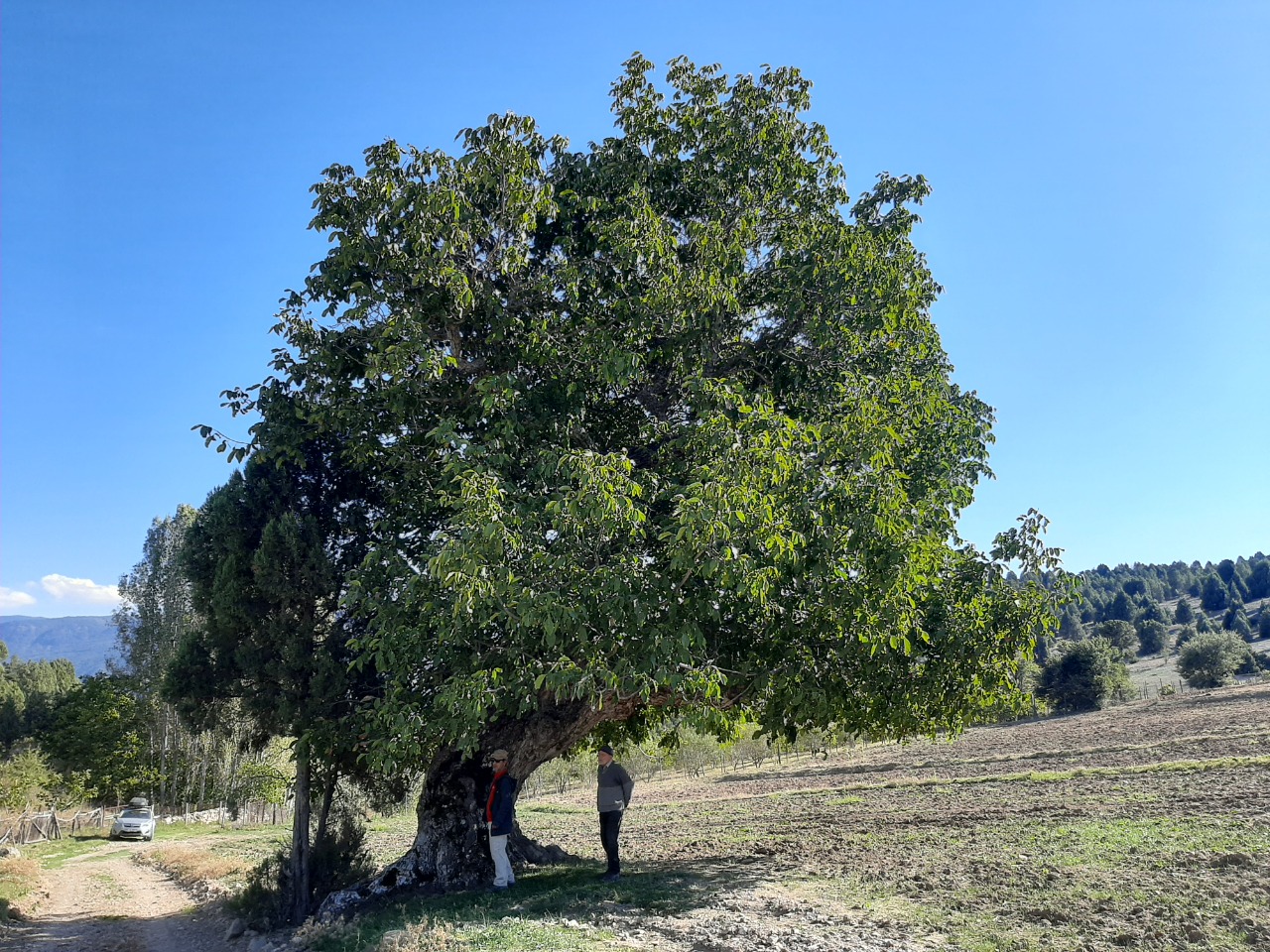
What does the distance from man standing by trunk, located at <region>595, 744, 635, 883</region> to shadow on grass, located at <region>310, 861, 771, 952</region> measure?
0.90ft

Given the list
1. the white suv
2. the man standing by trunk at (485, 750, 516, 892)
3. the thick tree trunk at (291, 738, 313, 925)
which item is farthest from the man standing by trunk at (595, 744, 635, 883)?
the white suv

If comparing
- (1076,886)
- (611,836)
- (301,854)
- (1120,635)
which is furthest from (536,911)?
(1120,635)

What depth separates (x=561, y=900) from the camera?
32.4ft

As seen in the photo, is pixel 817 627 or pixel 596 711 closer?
pixel 817 627

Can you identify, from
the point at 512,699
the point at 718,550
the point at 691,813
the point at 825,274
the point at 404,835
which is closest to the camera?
the point at 718,550

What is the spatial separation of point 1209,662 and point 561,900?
67.5m

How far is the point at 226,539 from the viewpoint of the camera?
1180 centimetres

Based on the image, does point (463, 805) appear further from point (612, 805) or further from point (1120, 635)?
point (1120, 635)

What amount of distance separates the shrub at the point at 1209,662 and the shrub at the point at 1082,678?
27.3ft

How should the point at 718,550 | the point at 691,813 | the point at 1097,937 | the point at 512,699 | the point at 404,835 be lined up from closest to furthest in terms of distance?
1. the point at 1097,937
2. the point at 718,550
3. the point at 512,699
4. the point at 691,813
5. the point at 404,835

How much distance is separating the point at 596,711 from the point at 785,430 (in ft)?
17.9

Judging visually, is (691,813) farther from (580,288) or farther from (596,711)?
(580,288)

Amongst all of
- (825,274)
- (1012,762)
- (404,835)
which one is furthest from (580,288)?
(1012,762)

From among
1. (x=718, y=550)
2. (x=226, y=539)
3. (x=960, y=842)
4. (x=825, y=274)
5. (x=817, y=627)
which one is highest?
(x=825, y=274)
